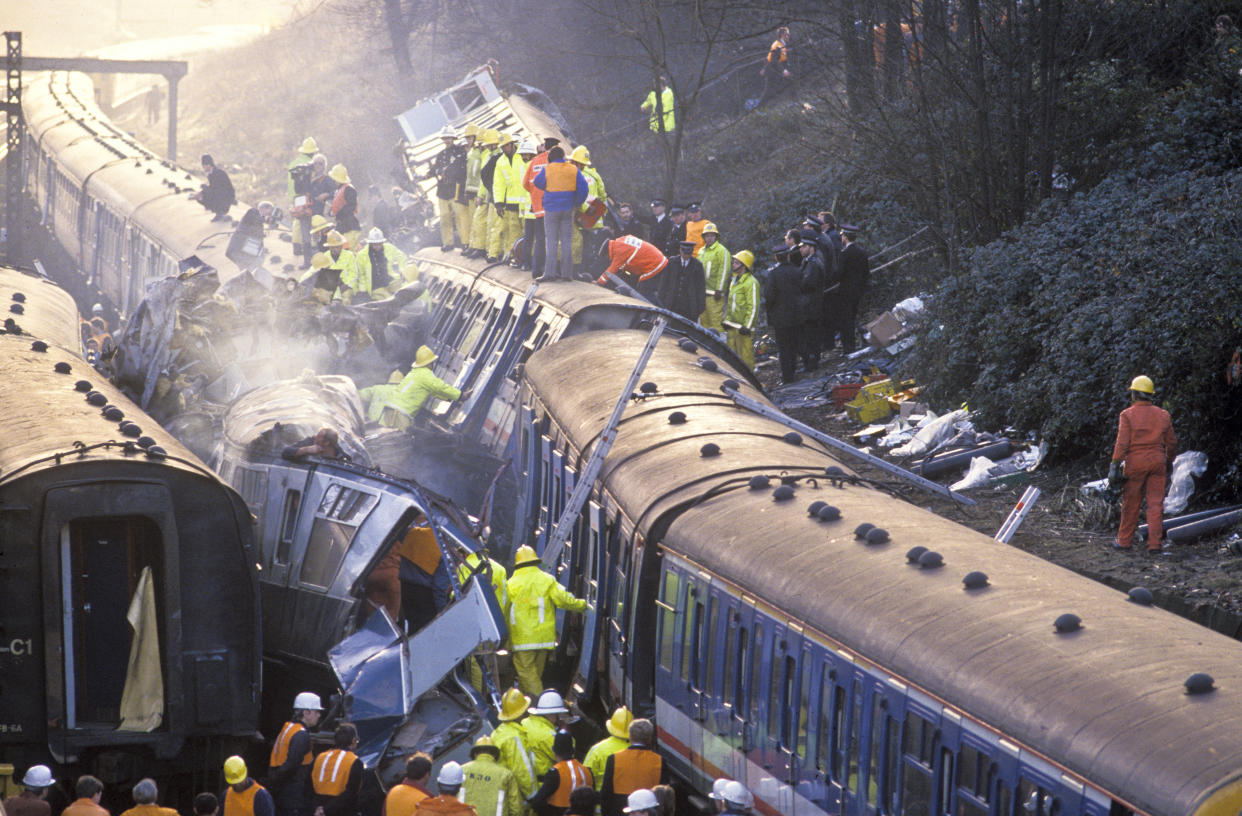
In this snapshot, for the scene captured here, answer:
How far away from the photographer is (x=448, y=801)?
26.5 feet

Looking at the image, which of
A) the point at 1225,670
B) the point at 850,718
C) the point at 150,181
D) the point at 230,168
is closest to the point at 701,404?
the point at 850,718

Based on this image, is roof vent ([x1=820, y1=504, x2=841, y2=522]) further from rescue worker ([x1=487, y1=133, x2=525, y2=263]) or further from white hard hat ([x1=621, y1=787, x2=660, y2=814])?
rescue worker ([x1=487, y1=133, x2=525, y2=263])

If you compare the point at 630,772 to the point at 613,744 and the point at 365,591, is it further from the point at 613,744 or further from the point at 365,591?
the point at 365,591

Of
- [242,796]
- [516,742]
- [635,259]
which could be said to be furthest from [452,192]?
[242,796]

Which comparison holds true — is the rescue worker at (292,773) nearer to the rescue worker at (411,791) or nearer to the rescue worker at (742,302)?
the rescue worker at (411,791)

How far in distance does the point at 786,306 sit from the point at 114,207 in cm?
1633

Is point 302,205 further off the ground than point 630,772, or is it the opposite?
point 302,205

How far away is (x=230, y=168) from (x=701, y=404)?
3663 cm

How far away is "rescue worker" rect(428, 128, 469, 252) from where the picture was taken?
23.0 meters

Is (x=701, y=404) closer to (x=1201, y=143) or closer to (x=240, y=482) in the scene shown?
(x=240, y=482)

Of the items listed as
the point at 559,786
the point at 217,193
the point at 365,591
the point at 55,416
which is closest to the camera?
the point at 559,786

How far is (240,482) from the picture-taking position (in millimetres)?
13562

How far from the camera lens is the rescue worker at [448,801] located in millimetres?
8031

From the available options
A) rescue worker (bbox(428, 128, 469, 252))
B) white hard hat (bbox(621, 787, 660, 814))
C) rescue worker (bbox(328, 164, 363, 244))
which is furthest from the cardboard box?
white hard hat (bbox(621, 787, 660, 814))
